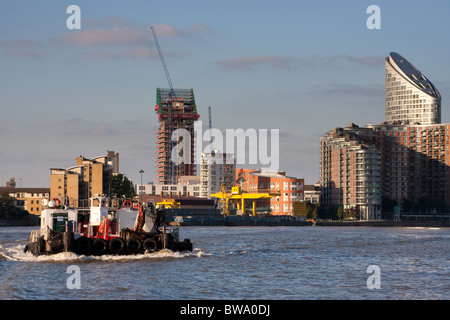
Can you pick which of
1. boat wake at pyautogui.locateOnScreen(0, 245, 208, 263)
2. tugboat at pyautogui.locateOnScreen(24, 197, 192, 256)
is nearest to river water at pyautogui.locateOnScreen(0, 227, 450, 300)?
boat wake at pyautogui.locateOnScreen(0, 245, 208, 263)

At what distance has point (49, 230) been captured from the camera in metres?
58.2

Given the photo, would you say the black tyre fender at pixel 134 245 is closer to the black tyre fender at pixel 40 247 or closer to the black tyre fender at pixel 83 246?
the black tyre fender at pixel 83 246

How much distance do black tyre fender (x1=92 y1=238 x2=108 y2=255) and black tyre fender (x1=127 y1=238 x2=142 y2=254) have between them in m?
1.79

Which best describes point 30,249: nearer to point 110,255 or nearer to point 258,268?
point 110,255

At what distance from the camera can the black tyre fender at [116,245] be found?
2249 inches

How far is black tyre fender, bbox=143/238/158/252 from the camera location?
58125mm

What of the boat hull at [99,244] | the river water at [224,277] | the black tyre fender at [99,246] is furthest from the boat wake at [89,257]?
the black tyre fender at [99,246]

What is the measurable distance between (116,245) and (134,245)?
4.64ft

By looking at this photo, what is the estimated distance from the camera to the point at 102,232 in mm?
58938

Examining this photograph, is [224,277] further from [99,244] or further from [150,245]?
[99,244]

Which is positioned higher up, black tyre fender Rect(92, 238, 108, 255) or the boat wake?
black tyre fender Rect(92, 238, 108, 255)

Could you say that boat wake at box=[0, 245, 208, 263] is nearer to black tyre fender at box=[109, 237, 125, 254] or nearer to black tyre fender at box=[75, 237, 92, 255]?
black tyre fender at box=[75, 237, 92, 255]

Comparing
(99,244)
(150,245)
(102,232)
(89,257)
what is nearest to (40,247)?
(89,257)
